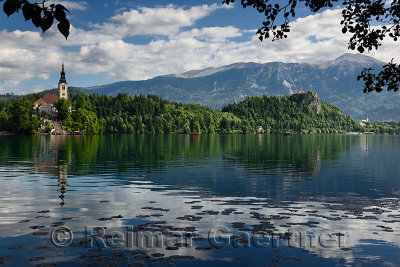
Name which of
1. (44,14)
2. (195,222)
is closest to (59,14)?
(44,14)

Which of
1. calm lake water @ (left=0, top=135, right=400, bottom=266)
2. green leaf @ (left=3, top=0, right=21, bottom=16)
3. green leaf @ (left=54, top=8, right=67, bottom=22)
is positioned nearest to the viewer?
green leaf @ (left=3, top=0, right=21, bottom=16)

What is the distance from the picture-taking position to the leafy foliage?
7.63 metres

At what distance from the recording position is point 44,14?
25.8ft

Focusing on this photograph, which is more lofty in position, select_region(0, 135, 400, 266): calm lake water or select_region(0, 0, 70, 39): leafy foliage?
select_region(0, 0, 70, 39): leafy foliage

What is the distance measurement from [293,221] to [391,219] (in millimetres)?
6654

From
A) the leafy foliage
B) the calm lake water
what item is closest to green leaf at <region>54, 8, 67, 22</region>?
the leafy foliage

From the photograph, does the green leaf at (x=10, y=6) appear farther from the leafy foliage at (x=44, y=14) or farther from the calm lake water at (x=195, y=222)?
the calm lake water at (x=195, y=222)

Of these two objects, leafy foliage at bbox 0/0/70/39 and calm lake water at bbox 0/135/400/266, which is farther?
calm lake water at bbox 0/135/400/266

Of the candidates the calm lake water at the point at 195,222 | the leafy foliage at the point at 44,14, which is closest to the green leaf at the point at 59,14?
the leafy foliage at the point at 44,14

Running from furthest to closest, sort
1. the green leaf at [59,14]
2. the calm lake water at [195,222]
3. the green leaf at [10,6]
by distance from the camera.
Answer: the calm lake water at [195,222], the green leaf at [59,14], the green leaf at [10,6]

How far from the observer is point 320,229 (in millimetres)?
20828

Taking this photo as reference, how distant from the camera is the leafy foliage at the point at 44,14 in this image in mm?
7629

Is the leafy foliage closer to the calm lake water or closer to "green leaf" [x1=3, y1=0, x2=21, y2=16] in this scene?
"green leaf" [x1=3, y1=0, x2=21, y2=16]

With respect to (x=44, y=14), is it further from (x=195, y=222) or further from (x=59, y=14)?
(x=195, y=222)
